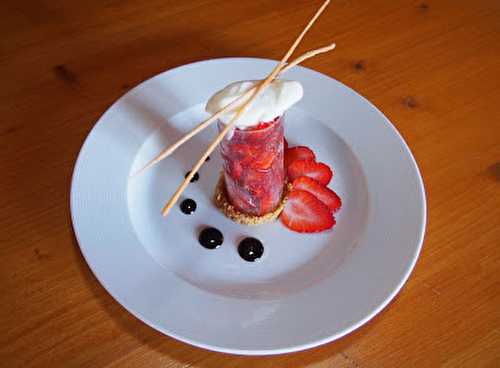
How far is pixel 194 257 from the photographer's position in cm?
90

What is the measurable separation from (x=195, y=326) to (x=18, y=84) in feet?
2.53

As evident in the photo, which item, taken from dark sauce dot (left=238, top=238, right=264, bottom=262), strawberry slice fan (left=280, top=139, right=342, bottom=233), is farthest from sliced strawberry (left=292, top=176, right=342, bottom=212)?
dark sauce dot (left=238, top=238, right=264, bottom=262)

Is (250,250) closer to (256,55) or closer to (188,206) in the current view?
(188,206)

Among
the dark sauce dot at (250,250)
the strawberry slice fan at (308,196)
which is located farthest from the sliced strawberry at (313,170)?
the dark sauce dot at (250,250)

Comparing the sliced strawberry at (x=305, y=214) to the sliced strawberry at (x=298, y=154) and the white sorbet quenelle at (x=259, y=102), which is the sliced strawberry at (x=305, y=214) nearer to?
the sliced strawberry at (x=298, y=154)

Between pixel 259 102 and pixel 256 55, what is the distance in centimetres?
48

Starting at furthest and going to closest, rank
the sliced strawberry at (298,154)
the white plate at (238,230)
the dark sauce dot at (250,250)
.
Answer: the sliced strawberry at (298,154)
the dark sauce dot at (250,250)
the white plate at (238,230)

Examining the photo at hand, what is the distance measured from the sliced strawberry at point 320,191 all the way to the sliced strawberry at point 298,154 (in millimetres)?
59

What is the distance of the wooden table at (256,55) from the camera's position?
788 mm

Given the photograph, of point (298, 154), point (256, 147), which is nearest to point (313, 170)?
point (298, 154)

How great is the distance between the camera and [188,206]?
97 centimetres

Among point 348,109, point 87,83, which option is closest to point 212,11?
point 87,83

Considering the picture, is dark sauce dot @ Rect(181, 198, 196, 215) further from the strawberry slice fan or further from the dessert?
the strawberry slice fan

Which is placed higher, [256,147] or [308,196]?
[256,147]
